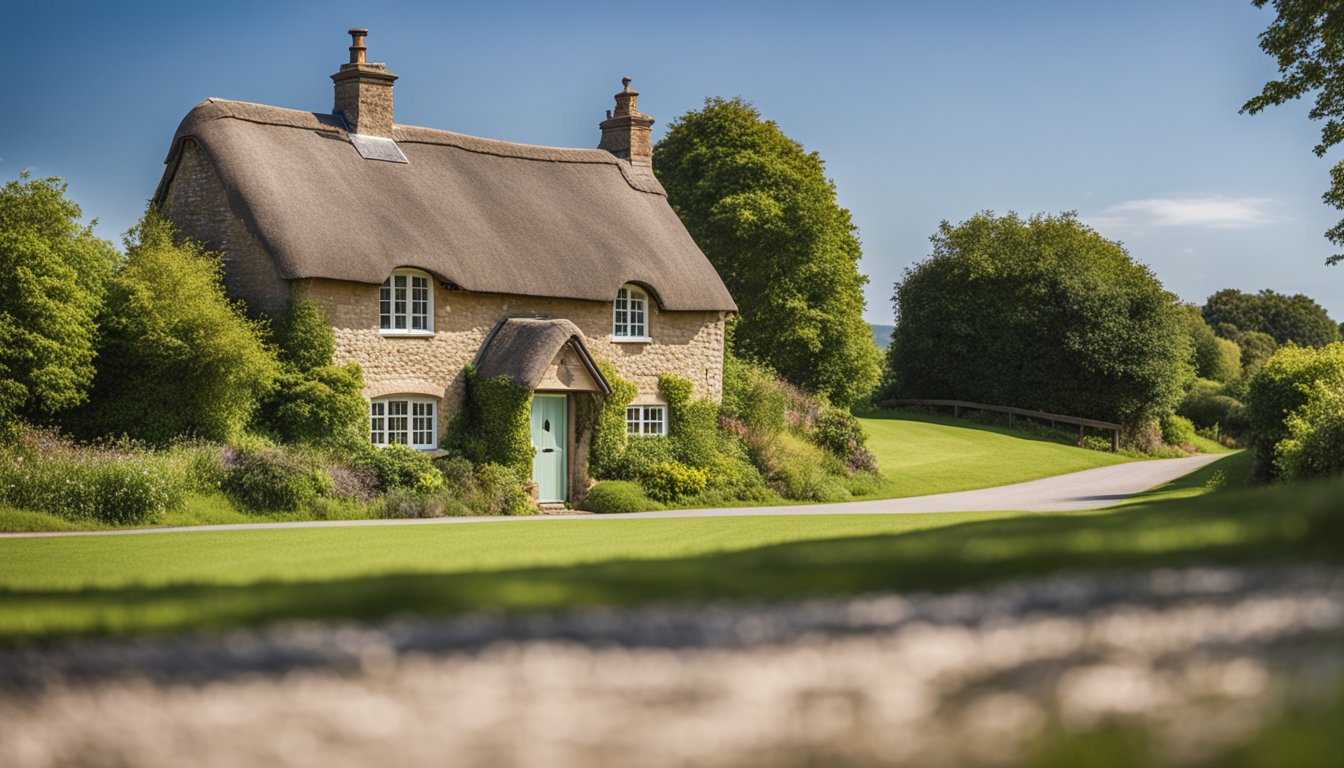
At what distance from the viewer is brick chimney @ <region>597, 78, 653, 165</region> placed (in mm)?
33906

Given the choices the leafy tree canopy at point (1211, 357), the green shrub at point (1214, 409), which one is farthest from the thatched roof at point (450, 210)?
the leafy tree canopy at point (1211, 357)

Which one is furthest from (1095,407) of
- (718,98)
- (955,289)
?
(718,98)

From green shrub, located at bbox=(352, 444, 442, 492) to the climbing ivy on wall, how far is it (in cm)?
148

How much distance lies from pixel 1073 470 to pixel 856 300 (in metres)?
8.60

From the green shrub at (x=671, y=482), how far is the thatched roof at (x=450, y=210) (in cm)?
380

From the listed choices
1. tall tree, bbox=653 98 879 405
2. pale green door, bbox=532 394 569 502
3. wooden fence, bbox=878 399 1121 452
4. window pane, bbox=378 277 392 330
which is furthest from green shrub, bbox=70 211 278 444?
wooden fence, bbox=878 399 1121 452

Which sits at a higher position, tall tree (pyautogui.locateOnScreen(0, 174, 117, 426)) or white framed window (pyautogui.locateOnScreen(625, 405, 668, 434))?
tall tree (pyautogui.locateOnScreen(0, 174, 117, 426))

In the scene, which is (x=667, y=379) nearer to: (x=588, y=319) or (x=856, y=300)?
(x=588, y=319)

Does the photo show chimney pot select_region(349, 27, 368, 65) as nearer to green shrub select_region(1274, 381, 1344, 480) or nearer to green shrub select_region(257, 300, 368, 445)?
green shrub select_region(257, 300, 368, 445)

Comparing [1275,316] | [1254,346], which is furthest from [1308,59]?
[1275,316]

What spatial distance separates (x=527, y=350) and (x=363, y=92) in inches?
266

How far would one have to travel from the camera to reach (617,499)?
27125 mm

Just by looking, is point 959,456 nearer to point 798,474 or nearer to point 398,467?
point 798,474

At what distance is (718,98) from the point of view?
144ft
